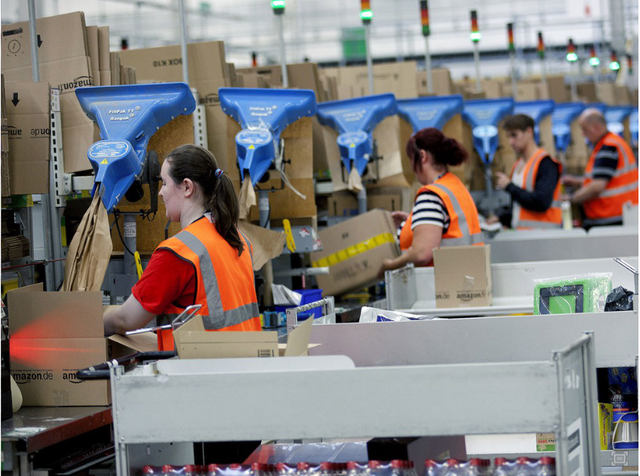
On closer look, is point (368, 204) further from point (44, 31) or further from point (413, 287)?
point (44, 31)

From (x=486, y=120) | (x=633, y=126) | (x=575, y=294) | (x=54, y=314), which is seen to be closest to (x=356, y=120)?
(x=575, y=294)

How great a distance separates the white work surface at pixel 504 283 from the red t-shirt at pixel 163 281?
1.53 metres

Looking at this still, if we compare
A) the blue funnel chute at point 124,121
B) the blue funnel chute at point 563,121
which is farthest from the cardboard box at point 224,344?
the blue funnel chute at point 563,121

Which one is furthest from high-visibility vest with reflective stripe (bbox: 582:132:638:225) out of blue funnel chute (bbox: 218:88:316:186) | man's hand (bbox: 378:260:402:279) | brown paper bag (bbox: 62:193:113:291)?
brown paper bag (bbox: 62:193:113:291)

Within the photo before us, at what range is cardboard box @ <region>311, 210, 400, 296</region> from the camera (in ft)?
15.0

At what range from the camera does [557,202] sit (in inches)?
241

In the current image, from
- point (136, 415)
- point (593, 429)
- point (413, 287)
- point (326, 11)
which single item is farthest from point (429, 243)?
point (326, 11)

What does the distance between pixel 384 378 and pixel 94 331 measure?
3.42ft

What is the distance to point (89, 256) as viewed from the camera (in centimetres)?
300

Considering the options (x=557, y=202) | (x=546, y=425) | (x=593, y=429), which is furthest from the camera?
(x=557, y=202)

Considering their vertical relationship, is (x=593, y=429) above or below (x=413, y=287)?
below

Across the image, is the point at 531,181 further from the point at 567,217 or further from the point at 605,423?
the point at 605,423

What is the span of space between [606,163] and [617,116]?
357 cm

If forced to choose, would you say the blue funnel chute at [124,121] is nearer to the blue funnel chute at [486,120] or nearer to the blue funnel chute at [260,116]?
the blue funnel chute at [260,116]
